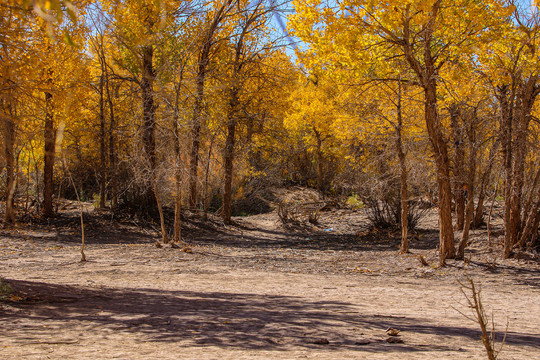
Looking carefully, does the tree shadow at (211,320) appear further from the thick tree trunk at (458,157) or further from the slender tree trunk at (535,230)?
the slender tree trunk at (535,230)

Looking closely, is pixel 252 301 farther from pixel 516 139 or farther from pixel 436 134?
pixel 516 139

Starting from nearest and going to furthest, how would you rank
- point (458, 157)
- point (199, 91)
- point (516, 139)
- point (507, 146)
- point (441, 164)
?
point (507, 146), point (441, 164), point (516, 139), point (458, 157), point (199, 91)

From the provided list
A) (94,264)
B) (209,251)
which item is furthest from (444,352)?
(209,251)

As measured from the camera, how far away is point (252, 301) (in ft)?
17.4

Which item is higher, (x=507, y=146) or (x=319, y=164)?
(x=319, y=164)

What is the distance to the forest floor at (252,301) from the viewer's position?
3.32 metres

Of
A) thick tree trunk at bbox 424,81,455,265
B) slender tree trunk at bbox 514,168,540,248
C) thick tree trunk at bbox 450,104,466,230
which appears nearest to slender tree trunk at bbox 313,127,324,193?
thick tree trunk at bbox 450,104,466,230

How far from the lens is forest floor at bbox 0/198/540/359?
3324 mm

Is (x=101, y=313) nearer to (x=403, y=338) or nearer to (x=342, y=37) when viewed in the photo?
(x=403, y=338)

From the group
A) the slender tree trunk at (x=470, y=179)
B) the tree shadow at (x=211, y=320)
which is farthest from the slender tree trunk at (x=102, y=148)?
the slender tree trunk at (x=470, y=179)

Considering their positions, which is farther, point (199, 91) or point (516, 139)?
point (199, 91)

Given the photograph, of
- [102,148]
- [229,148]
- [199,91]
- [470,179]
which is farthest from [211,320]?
[102,148]

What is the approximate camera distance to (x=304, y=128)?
2566 cm

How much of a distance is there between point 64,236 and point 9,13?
8.22 metres
